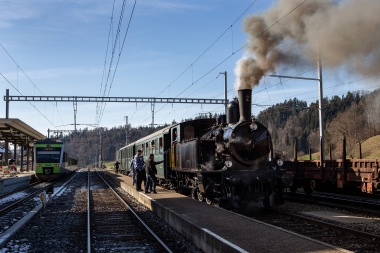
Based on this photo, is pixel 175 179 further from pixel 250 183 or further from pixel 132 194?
pixel 250 183

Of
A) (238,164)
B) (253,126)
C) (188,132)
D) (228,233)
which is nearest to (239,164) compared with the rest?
(238,164)

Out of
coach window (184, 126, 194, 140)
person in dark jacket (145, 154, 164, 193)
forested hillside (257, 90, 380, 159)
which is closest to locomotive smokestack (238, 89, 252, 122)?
coach window (184, 126, 194, 140)

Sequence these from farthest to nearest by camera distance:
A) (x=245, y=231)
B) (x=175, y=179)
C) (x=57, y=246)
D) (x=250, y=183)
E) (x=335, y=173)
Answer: (x=175, y=179)
(x=335, y=173)
(x=250, y=183)
(x=57, y=246)
(x=245, y=231)

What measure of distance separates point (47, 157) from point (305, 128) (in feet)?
276

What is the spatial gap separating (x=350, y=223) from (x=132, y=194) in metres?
11.2

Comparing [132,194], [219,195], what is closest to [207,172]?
[219,195]

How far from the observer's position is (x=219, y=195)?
12.6m

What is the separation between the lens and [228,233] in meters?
7.93

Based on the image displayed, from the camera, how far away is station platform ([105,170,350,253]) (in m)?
6.70

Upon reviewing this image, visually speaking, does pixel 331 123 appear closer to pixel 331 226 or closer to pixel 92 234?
pixel 331 226

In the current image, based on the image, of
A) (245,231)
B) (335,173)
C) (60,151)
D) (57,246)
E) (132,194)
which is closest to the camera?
(245,231)

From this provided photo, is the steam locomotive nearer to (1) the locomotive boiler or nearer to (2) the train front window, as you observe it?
(1) the locomotive boiler

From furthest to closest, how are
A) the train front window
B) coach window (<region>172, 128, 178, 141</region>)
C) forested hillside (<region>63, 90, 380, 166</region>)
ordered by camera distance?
forested hillside (<region>63, 90, 380, 166</region>)
the train front window
coach window (<region>172, 128, 178, 141</region>)

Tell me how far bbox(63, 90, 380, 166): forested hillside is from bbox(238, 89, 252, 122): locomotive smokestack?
14.2 ft
